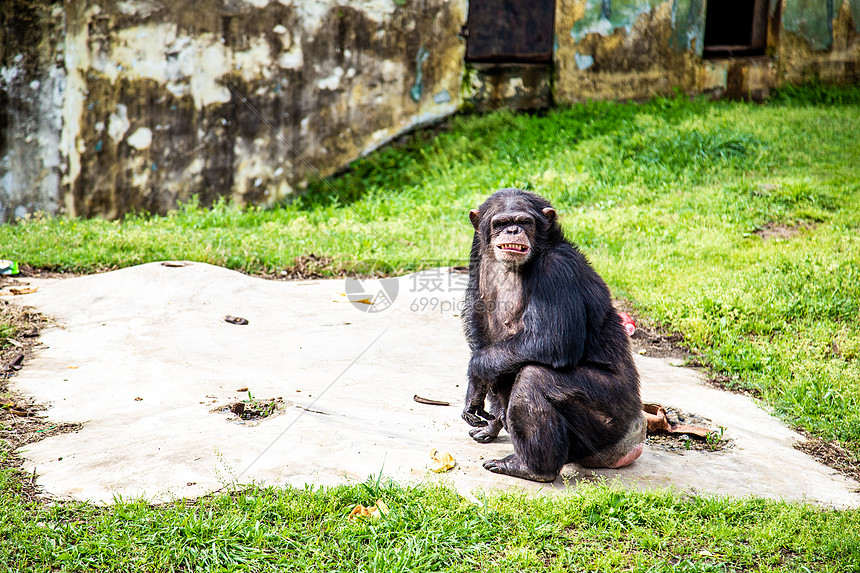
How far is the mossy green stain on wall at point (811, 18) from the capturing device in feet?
39.7

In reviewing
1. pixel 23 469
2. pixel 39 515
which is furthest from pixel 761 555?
pixel 23 469

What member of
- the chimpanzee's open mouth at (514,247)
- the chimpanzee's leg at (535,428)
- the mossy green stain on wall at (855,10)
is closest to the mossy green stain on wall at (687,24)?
the mossy green stain on wall at (855,10)

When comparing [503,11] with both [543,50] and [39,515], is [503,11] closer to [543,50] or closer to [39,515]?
[543,50]

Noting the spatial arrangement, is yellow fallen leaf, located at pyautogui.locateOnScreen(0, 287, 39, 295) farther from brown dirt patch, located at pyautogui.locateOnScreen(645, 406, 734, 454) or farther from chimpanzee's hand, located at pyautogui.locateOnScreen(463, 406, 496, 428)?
brown dirt patch, located at pyautogui.locateOnScreen(645, 406, 734, 454)

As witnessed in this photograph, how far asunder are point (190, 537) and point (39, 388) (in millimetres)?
2292

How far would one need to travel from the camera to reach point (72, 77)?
9047 millimetres

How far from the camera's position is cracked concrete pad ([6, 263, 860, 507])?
12.4ft

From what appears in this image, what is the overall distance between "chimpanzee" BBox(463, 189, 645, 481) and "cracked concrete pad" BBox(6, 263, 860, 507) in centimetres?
21

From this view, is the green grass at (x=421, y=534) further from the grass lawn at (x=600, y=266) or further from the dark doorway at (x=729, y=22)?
the dark doorway at (x=729, y=22)

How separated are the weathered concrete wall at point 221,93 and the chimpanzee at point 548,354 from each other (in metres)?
6.74

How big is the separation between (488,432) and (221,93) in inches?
284

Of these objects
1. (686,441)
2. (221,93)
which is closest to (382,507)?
(686,441)

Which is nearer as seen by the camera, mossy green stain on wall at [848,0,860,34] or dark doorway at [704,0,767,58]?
mossy green stain on wall at [848,0,860,34]

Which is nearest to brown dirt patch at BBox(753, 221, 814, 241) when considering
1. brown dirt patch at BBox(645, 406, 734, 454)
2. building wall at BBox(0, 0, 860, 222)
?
brown dirt patch at BBox(645, 406, 734, 454)
